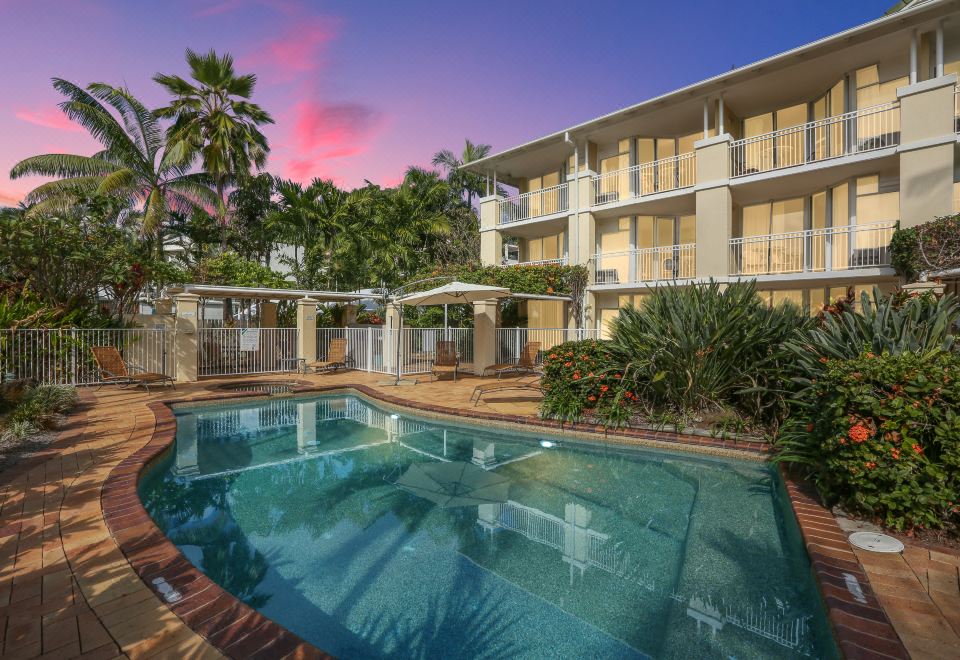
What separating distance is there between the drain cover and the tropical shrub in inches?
166

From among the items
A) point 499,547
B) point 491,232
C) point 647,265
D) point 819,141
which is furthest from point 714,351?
point 491,232


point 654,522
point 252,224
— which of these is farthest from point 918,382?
point 252,224

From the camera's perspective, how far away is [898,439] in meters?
3.80

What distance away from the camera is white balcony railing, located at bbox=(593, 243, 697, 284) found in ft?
52.6

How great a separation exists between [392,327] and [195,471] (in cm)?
980

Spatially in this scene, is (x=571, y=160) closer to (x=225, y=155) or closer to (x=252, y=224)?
(x=225, y=155)

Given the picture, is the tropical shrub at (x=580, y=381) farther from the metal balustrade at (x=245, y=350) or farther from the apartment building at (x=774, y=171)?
the metal balustrade at (x=245, y=350)

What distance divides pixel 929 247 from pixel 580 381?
27.9ft

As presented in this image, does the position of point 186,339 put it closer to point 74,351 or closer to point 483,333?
point 74,351

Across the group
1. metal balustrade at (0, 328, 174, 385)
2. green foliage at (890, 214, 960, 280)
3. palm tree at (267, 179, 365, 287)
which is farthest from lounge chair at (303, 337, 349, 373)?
green foliage at (890, 214, 960, 280)

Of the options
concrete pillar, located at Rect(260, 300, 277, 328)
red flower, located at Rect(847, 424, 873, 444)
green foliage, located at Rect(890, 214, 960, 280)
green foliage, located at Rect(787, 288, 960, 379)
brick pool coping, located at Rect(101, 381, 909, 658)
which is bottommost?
brick pool coping, located at Rect(101, 381, 909, 658)

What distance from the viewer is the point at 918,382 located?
12.8 ft

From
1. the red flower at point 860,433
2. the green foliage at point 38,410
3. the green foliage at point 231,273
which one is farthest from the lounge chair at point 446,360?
the green foliage at point 231,273

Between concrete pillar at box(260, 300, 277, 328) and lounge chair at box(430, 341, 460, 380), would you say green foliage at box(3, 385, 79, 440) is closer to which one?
lounge chair at box(430, 341, 460, 380)
